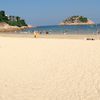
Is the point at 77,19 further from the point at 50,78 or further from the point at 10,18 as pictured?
the point at 50,78

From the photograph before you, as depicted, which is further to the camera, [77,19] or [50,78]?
[77,19]

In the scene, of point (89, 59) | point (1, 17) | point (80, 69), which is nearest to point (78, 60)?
point (89, 59)

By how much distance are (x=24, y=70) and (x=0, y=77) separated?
133 centimetres

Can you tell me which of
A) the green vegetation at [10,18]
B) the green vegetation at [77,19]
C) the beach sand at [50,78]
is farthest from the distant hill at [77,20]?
the beach sand at [50,78]

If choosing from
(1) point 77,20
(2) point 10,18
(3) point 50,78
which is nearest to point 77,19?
(1) point 77,20

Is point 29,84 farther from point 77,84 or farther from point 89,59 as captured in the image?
point 89,59

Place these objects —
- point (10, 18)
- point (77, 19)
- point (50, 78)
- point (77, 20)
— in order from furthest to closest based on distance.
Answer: point (77, 19) < point (77, 20) < point (10, 18) < point (50, 78)

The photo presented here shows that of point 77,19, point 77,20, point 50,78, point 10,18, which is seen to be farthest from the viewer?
point 77,19

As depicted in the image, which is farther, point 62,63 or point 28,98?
point 62,63

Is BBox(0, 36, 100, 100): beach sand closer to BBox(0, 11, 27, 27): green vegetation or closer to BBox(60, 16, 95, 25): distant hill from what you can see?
BBox(0, 11, 27, 27): green vegetation

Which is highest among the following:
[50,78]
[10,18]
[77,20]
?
[10,18]

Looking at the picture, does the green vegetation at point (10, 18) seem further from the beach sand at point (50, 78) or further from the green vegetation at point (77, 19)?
the beach sand at point (50, 78)

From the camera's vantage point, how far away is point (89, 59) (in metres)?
13.2

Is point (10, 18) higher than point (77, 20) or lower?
higher
